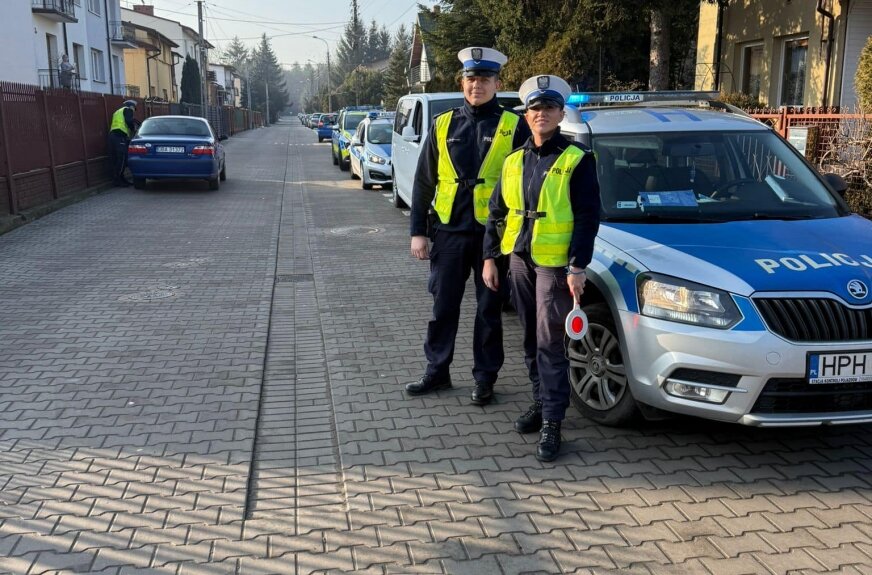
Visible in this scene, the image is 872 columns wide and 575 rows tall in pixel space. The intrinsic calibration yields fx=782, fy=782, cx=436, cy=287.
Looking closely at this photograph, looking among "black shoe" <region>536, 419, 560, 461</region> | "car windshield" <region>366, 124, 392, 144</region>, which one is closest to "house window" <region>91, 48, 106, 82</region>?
"car windshield" <region>366, 124, 392, 144</region>

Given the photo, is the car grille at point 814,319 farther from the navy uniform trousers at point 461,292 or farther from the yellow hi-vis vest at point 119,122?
the yellow hi-vis vest at point 119,122

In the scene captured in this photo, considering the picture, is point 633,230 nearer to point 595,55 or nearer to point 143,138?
point 143,138

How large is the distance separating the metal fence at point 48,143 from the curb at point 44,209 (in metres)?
0.11

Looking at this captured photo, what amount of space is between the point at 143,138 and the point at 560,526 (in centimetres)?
1514

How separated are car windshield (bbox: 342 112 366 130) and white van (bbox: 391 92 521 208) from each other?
981 centimetres

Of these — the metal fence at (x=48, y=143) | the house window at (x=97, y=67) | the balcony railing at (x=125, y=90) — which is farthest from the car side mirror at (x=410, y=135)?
the balcony railing at (x=125, y=90)

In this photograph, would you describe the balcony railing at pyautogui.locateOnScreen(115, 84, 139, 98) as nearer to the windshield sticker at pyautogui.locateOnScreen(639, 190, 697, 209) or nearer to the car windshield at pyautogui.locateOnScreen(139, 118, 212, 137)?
the car windshield at pyautogui.locateOnScreen(139, 118, 212, 137)

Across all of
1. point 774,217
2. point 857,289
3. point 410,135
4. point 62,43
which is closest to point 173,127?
point 410,135

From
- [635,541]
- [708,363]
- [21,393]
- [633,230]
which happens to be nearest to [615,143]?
[633,230]

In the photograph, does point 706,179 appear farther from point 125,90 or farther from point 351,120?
point 125,90

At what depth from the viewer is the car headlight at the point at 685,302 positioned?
379cm

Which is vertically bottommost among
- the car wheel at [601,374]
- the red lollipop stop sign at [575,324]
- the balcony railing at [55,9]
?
the car wheel at [601,374]

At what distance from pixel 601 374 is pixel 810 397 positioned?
114 cm

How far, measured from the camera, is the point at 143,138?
53.9 ft
